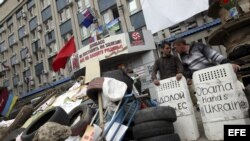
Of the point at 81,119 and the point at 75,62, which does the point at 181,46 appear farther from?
the point at 75,62

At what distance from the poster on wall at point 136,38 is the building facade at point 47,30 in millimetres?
4779

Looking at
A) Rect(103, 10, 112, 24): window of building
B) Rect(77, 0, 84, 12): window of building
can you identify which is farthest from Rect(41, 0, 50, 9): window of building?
Rect(103, 10, 112, 24): window of building

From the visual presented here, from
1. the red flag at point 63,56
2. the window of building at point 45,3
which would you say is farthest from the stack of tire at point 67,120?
the window of building at point 45,3

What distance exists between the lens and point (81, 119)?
5.03 meters

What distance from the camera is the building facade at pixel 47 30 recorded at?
20.0m

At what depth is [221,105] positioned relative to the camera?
13.1ft

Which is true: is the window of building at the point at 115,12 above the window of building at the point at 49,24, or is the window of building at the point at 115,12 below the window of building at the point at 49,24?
below

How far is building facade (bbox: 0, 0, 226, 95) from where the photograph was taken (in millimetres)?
19984

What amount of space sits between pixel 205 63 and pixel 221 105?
3.52ft

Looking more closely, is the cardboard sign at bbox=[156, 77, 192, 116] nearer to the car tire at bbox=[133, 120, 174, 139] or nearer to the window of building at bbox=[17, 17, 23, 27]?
the car tire at bbox=[133, 120, 174, 139]

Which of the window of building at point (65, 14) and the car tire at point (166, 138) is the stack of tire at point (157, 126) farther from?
the window of building at point (65, 14)

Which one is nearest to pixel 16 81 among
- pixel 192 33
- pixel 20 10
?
pixel 20 10

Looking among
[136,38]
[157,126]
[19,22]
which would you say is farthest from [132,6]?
[19,22]

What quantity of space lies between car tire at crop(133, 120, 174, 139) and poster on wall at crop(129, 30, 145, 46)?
372 inches
